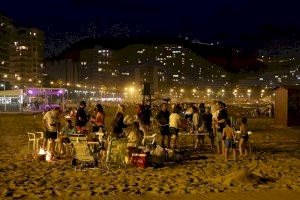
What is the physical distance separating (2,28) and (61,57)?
59.3 m

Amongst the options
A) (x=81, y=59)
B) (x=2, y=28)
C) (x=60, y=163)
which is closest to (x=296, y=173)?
(x=60, y=163)

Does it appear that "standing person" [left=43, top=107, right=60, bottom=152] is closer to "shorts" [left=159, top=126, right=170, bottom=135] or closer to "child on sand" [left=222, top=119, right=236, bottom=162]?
→ "shorts" [left=159, top=126, right=170, bottom=135]

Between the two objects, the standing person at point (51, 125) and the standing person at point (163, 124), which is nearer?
the standing person at point (51, 125)

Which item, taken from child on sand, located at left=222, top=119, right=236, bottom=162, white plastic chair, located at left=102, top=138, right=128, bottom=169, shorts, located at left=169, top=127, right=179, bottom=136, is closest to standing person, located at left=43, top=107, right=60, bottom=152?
white plastic chair, located at left=102, top=138, right=128, bottom=169

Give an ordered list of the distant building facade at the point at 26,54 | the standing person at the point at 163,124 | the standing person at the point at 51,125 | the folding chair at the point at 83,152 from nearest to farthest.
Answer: the folding chair at the point at 83,152, the standing person at the point at 51,125, the standing person at the point at 163,124, the distant building facade at the point at 26,54

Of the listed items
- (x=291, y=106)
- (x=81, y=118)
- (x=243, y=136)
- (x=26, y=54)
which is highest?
(x=26, y=54)

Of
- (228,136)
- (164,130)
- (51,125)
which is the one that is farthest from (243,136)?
(51,125)

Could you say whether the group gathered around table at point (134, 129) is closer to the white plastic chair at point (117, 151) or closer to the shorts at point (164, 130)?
the shorts at point (164, 130)

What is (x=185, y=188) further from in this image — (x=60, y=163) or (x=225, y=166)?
(x=60, y=163)

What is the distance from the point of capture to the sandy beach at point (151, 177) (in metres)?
7.55

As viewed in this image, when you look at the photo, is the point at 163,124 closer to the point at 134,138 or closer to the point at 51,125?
the point at 134,138

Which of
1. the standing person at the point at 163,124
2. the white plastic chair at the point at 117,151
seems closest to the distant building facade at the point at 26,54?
the standing person at the point at 163,124

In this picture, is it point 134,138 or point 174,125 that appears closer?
point 134,138

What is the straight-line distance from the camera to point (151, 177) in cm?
879
